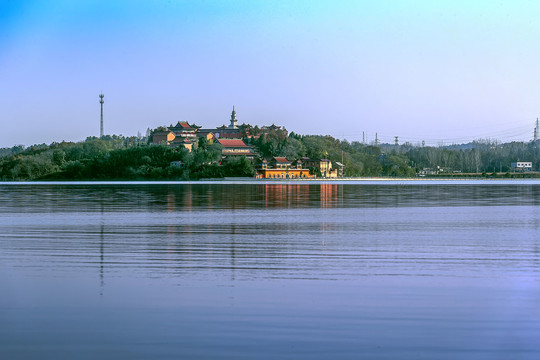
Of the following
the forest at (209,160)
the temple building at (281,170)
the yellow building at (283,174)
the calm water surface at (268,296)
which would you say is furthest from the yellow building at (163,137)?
the calm water surface at (268,296)

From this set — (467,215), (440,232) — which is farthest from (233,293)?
(467,215)

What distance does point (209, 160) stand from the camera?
125m

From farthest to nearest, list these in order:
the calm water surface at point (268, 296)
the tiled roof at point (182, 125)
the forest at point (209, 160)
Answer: the tiled roof at point (182, 125)
the forest at point (209, 160)
the calm water surface at point (268, 296)

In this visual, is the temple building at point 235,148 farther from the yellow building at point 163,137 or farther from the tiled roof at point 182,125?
the tiled roof at point 182,125

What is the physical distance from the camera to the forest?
125 meters

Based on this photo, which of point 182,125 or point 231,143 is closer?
point 231,143

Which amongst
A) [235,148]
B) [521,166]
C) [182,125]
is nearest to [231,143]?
[235,148]

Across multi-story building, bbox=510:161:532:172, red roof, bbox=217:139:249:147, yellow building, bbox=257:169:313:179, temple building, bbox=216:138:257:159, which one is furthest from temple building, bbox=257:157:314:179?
multi-story building, bbox=510:161:532:172

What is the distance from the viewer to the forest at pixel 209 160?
125312 mm

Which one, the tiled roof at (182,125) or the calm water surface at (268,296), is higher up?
the tiled roof at (182,125)

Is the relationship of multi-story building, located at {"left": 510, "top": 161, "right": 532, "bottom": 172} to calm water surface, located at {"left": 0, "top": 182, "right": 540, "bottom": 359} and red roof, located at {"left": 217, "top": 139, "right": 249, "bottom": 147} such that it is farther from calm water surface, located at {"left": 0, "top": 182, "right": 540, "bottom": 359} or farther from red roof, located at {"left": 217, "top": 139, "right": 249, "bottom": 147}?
calm water surface, located at {"left": 0, "top": 182, "right": 540, "bottom": 359}

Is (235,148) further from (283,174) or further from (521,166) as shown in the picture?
(521,166)

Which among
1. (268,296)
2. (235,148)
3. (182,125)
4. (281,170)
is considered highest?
(182,125)

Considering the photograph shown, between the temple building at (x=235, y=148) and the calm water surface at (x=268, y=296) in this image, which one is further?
the temple building at (x=235, y=148)
